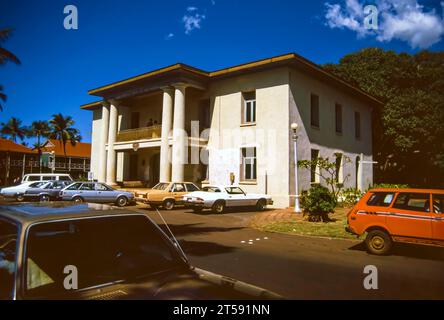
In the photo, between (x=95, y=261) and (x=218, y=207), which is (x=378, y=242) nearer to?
(x=95, y=261)

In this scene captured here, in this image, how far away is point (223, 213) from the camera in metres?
16.3

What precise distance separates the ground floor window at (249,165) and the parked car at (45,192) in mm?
11799

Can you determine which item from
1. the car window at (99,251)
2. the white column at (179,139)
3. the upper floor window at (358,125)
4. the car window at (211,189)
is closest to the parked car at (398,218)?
the car window at (99,251)

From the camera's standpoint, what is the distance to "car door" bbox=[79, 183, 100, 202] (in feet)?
59.3

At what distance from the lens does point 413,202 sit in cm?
762

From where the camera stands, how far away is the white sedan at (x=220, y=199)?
1553 centimetres

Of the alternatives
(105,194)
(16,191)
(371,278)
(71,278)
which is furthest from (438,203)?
(16,191)

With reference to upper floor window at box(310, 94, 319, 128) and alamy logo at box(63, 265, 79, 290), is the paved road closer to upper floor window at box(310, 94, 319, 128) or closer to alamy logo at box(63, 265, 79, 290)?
alamy logo at box(63, 265, 79, 290)

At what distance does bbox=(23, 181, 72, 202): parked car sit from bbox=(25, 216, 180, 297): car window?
722 inches

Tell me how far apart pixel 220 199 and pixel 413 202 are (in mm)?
9586

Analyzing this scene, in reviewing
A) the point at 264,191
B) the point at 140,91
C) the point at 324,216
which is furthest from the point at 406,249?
the point at 140,91

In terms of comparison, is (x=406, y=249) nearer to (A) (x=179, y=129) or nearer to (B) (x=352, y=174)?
(A) (x=179, y=129)

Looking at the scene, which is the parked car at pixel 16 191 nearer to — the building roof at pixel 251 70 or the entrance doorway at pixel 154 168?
the entrance doorway at pixel 154 168

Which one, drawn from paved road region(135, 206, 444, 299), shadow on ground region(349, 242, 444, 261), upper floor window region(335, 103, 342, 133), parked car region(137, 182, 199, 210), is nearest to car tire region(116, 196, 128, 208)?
parked car region(137, 182, 199, 210)
